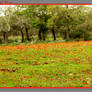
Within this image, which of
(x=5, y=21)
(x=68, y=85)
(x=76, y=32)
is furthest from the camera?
(x=76, y=32)

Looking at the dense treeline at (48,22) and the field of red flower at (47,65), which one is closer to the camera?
the field of red flower at (47,65)

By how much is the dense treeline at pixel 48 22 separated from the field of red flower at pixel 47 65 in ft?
1.50

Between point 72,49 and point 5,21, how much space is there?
Result: 5.48 ft

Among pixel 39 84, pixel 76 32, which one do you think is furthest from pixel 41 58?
pixel 76 32

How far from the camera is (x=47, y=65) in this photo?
3.17 meters

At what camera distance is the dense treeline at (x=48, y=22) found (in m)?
3.99

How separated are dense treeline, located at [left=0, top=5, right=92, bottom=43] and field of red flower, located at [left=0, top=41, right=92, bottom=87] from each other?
0.46 metres

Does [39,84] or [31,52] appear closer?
[39,84]

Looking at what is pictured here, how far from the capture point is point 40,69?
301cm

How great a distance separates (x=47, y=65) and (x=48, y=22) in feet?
5.56

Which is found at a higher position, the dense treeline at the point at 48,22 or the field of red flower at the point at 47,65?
the dense treeline at the point at 48,22

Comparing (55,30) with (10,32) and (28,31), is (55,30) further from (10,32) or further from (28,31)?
(10,32)

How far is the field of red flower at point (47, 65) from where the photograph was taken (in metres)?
2.68

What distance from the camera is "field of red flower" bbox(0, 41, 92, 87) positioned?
268cm
